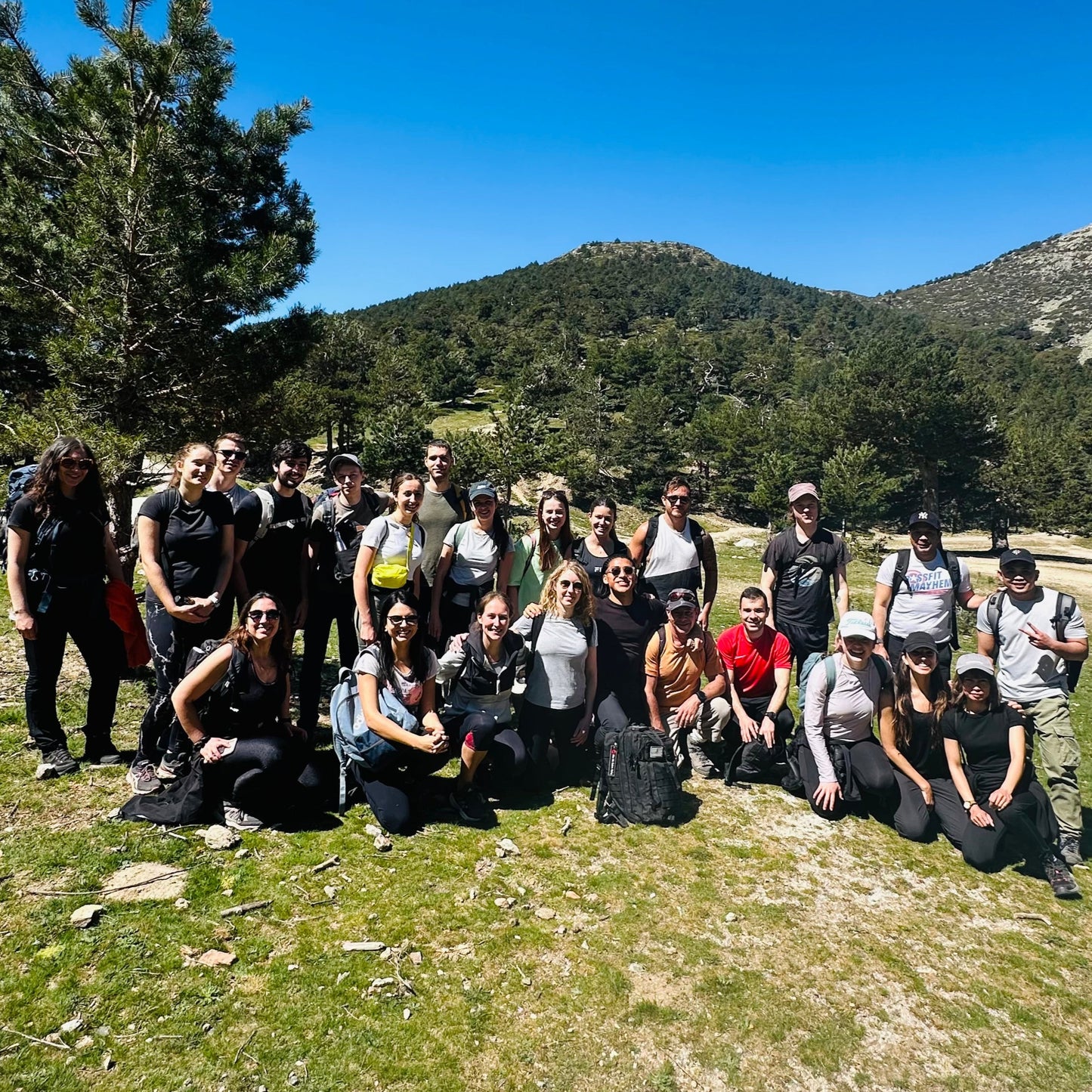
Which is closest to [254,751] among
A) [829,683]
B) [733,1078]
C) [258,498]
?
A: [258,498]

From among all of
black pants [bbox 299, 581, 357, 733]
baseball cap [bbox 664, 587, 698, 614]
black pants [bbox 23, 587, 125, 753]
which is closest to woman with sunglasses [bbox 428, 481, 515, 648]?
black pants [bbox 299, 581, 357, 733]

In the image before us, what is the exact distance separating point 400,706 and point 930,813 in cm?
429

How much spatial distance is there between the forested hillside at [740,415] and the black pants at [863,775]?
7046 mm

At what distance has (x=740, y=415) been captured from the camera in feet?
194

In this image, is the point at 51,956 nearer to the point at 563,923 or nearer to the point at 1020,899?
the point at 563,923

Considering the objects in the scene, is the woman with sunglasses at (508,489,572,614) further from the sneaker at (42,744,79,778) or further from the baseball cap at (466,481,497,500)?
the sneaker at (42,744,79,778)

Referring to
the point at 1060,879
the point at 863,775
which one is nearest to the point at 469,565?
the point at 863,775

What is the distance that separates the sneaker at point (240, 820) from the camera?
14.3ft

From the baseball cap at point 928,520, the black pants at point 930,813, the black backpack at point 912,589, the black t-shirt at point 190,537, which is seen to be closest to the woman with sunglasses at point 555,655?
the black t-shirt at point 190,537

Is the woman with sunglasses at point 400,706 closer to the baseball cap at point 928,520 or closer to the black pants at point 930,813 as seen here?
the black pants at point 930,813

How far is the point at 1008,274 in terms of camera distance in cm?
17888

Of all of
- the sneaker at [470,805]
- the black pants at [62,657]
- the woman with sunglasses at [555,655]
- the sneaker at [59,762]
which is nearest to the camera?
the black pants at [62,657]

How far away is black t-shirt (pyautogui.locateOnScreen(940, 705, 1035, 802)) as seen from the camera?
4.87 meters

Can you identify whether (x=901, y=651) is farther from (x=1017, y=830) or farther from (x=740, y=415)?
(x=740, y=415)
